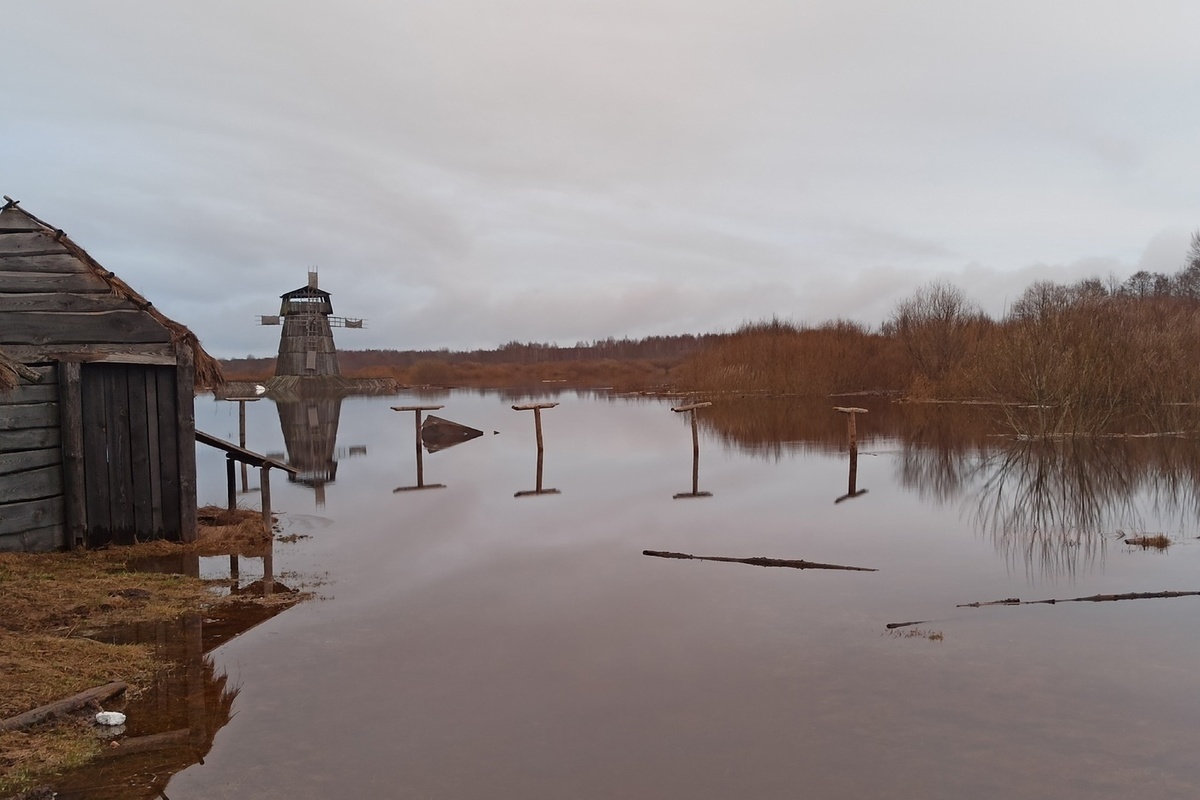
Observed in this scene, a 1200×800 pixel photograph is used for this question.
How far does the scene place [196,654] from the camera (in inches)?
305

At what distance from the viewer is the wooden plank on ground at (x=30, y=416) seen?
10664 mm

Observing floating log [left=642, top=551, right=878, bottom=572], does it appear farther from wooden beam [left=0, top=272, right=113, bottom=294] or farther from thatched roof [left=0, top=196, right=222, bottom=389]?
wooden beam [left=0, top=272, right=113, bottom=294]

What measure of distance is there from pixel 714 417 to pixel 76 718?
112 feet

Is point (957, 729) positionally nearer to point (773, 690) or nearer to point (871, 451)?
point (773, 690)

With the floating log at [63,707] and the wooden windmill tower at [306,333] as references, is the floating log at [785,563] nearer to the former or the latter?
the floating log at [63,707]

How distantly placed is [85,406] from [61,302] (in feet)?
4.28

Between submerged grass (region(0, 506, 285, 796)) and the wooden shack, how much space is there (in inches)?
17.3

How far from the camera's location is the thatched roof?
11.1 m

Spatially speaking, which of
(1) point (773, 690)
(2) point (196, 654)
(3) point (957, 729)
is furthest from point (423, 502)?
(3) point (957, 729)

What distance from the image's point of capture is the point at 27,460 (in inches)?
424

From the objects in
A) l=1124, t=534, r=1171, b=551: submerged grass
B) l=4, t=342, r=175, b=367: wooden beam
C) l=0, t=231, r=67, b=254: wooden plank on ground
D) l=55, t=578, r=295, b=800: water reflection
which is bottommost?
l=1124, t=534, r=1171, b=551: submerged grass

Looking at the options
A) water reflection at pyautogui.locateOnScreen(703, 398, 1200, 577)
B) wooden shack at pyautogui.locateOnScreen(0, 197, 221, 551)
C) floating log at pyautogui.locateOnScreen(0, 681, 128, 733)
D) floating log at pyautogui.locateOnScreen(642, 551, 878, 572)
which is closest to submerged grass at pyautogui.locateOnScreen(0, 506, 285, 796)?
floating log at pyautogui.locateOnScreen(0, 681, 128, 733)

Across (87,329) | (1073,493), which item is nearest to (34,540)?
(87,329)

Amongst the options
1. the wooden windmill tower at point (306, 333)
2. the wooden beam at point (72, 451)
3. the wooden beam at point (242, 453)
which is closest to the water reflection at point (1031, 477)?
the wooden beam at point (242, 453)
